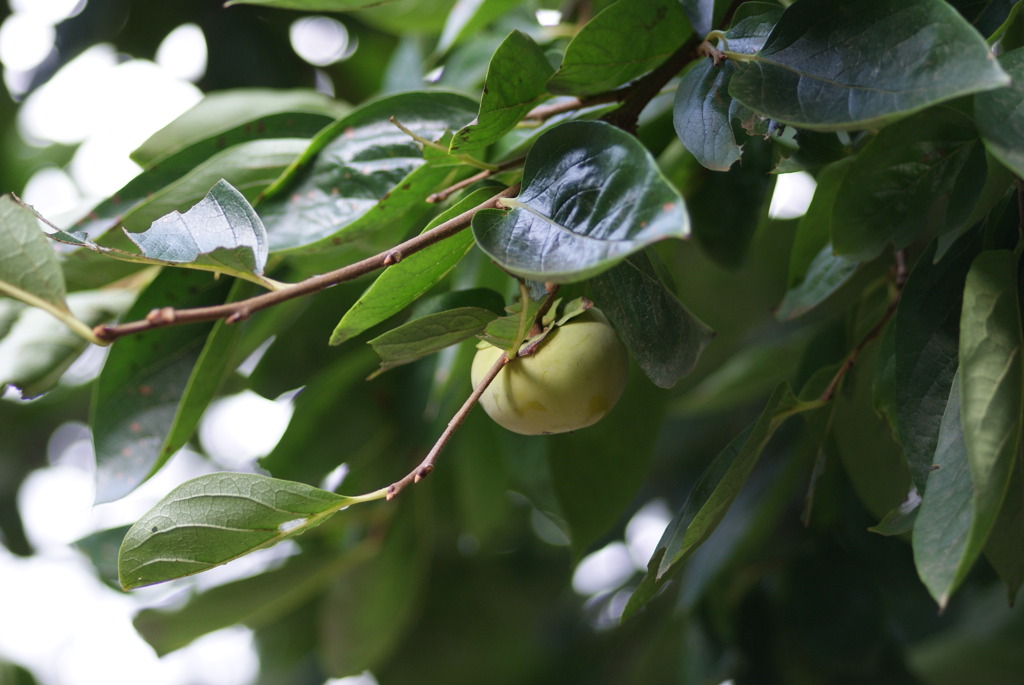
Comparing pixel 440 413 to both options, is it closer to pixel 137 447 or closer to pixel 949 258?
pixel 137 447

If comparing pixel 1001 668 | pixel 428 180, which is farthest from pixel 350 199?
pixel 1001 668

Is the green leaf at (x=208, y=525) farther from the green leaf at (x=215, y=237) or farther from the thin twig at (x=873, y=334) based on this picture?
the thin twig at (x=873, y=334)

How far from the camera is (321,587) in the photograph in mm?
706

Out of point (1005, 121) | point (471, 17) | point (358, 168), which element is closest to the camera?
point (1005, 121)

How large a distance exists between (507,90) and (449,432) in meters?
0.13

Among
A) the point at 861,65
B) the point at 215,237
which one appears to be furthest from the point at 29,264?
the point at 861,65

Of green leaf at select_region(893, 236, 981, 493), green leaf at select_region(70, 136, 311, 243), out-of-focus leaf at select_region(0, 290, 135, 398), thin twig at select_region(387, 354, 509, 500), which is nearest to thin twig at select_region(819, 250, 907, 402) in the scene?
green leaf at select_region(893, 236, 981, 493)

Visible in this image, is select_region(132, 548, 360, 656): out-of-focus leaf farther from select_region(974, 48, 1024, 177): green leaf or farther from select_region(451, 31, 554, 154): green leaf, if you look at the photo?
select_region(974, 48, 1024, 177): green leaf

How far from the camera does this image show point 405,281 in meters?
0.29

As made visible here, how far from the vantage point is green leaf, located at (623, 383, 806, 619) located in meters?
0.29

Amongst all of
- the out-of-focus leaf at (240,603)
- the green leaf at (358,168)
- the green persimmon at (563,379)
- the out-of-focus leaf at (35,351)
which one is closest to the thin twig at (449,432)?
the green persimmon at (563,379)

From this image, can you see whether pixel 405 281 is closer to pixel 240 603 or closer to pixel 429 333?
pixel 429 333

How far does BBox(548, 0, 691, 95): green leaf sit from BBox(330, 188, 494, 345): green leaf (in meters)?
0.07

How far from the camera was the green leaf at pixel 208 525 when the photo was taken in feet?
0.94
